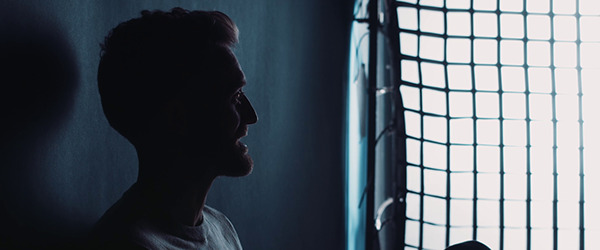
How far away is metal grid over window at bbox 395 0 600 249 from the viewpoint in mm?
1780

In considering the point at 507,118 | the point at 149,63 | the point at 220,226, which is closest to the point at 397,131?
the point at 507,118

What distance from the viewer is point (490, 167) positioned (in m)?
1.80

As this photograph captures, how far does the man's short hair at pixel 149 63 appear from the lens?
67cm

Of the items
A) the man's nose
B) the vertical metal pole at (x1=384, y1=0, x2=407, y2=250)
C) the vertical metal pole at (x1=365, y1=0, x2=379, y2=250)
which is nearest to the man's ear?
the man's nose

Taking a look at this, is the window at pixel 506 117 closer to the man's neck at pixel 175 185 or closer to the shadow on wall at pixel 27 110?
the man's neck at pixel 175 185

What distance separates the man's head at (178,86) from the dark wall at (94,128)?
0.04 metres

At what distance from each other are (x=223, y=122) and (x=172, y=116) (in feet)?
0.27

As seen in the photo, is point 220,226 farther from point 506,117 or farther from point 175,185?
point 506,117

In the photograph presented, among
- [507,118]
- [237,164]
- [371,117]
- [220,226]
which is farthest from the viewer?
[507,118]

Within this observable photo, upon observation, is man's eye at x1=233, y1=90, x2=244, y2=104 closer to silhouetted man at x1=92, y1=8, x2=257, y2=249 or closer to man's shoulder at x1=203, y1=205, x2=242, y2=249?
silhouetted man at x1=92, y1=8, x2=257, y2=249

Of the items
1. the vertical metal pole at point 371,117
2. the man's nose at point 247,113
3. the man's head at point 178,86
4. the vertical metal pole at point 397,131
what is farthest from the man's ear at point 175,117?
the vertical metal pole at point 397,131

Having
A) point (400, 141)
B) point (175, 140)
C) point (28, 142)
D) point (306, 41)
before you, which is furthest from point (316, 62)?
point (28, 142)

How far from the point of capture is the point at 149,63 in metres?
0.69

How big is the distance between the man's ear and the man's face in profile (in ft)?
0.05
